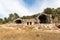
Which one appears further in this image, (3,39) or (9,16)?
(9,16)

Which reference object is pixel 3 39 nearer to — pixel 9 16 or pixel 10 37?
pixel 10 37

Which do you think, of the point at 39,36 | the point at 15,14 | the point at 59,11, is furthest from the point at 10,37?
the point at 15,14

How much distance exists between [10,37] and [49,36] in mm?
5003

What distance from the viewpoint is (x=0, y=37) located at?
21.6 m

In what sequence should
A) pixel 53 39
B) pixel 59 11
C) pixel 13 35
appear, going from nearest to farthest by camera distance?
pixel 53 39 < pixel 13 35 < pixel 59 11

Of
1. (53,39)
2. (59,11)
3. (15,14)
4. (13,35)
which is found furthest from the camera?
(15,14)

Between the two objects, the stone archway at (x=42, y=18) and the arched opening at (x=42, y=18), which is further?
the arched opening at (x=42, y=18)

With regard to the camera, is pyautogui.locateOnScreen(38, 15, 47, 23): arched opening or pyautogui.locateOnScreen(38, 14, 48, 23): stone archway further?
pyautogui.locateOnScreen(38, 15, 47, 23): arched opening

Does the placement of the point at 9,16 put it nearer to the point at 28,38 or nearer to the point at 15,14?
the point at 15,14

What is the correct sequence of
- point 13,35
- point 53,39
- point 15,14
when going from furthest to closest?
point 15,14
point 13,35
point 53,39

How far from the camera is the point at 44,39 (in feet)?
66.2

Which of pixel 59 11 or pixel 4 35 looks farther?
pixel 59 11

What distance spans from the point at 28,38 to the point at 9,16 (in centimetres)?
9594

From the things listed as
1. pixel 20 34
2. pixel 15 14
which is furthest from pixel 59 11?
pixel 20 34
